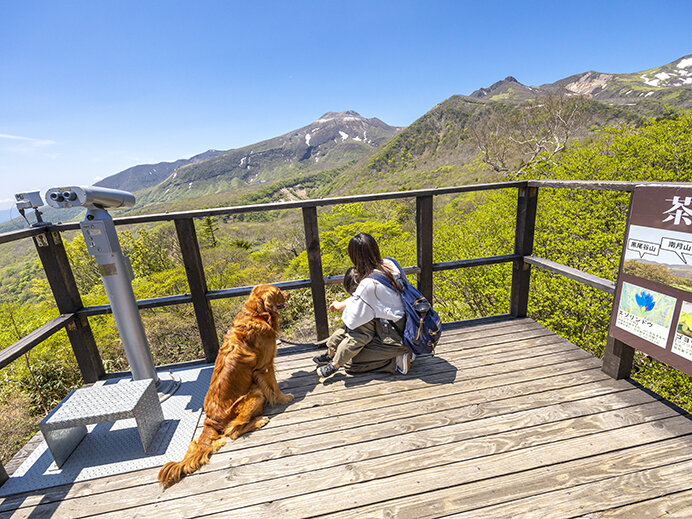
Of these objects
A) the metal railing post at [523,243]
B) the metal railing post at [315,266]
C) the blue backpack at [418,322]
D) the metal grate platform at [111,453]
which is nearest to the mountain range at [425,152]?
the metal railing post at [523,243]

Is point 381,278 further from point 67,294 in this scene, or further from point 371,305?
point 67,294

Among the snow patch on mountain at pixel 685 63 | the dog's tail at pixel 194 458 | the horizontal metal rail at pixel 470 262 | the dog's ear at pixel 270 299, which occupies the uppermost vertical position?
the snow patch on mountain at pixel 685 63

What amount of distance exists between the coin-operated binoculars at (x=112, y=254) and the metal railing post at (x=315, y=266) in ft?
4.27

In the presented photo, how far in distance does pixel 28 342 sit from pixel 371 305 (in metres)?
2.22

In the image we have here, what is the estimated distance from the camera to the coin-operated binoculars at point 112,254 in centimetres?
195

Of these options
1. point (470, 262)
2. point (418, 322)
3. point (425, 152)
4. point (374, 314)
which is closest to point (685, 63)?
point (425, 152)

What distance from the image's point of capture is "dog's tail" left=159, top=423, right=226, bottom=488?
1723mm

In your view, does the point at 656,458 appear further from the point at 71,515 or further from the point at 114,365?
the point at 114,365

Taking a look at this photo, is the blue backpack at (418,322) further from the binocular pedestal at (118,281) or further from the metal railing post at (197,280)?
the binocular pedestal at (118,281)

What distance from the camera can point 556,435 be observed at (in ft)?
6.02

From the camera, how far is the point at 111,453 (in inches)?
77.5

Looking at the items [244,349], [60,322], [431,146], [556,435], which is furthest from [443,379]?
[431,146]

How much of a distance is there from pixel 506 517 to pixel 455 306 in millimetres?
8980

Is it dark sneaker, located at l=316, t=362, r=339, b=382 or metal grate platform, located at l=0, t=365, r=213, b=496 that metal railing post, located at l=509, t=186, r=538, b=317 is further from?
metal grate platform, located at l=0, t=365, r=213, b=496
